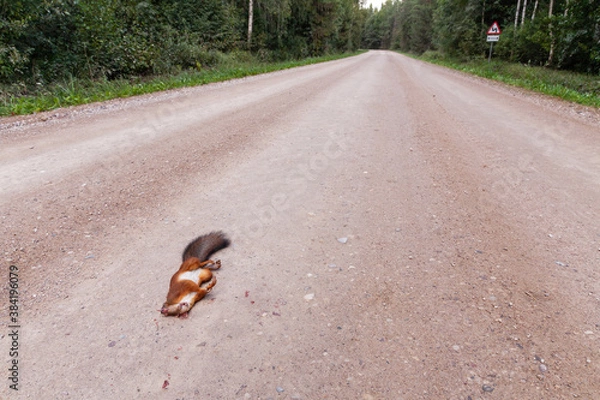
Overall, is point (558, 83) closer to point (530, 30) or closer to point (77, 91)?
point (530, 30)

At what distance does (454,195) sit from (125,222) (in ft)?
10.5

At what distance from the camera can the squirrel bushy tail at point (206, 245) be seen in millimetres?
2424

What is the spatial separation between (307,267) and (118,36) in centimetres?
1284

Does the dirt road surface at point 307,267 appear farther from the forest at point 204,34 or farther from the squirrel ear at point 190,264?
the forest at point 204,34

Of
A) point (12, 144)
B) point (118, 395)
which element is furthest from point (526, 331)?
point (12, 144)

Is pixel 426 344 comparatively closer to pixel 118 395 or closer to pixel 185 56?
A: pixel 118 395

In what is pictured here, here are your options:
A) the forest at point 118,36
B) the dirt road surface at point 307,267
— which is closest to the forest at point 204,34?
the forest at point 118,36

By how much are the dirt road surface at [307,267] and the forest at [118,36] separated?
6.06 meters

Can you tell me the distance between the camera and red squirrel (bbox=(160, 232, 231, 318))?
6.61 feet

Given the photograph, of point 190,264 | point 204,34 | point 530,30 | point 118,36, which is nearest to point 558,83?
point 530,30

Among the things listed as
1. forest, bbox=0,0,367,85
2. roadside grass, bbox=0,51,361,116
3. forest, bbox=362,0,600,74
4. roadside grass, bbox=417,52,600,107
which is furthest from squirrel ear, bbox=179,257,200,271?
forest, bbox=362,0,600,74

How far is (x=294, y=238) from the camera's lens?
2.82 metres

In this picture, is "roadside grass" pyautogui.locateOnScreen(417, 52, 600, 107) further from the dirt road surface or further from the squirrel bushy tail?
the squirrel bushy tail

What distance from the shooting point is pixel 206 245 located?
2516 millimetres
